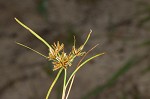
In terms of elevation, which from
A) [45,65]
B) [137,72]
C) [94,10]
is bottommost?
[137,72]

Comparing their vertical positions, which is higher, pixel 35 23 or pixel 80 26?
pixel 35 23

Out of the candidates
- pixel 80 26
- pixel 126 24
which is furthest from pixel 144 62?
pixel 80 26

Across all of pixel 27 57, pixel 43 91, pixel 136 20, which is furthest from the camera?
pixel 136 20

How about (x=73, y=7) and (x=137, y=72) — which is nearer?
(x=137, y=72)

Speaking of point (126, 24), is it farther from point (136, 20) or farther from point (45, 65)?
point (45, 65)

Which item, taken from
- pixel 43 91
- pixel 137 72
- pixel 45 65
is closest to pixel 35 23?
pixel 45 65

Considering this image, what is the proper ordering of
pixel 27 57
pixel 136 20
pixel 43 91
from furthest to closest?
pixel 136 20
pixel 27 57
pixel 43 91
